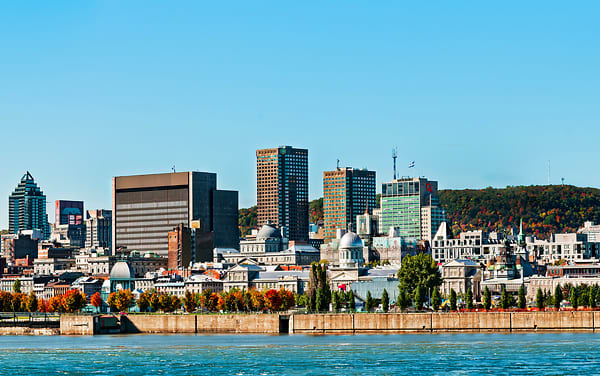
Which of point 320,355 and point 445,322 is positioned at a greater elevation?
point 445,322

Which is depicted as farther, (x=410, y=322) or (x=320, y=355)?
(x=410, y=322)

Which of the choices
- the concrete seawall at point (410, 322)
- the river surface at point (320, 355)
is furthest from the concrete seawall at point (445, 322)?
the river surface at point (320, 355)

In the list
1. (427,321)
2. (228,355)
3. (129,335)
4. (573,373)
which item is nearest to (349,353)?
(228,355)

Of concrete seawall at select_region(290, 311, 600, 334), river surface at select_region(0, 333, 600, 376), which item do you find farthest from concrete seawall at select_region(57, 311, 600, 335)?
river surface at select_region(0, 333, 600, 376)

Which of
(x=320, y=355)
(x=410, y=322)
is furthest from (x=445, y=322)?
(x=320, y=355)

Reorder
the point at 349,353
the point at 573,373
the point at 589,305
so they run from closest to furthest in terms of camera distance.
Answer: the point at 573,373
the point at 349,353
the point at 589,305

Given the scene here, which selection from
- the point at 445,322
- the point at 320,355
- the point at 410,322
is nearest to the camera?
the point at 320,355

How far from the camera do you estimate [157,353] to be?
148 meters

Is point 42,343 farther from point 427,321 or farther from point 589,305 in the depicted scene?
point 589,305

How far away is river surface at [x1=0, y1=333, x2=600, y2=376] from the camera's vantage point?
12244 cm

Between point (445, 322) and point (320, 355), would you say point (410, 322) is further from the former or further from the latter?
point (320, 355)

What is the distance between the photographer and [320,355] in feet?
455

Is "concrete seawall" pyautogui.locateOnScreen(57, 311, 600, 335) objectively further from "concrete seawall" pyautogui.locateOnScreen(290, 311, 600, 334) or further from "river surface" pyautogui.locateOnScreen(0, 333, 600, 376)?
"river surface" pyautogui.locateOnScreen(0, 333, 600, 376)

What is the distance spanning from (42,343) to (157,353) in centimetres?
3432
